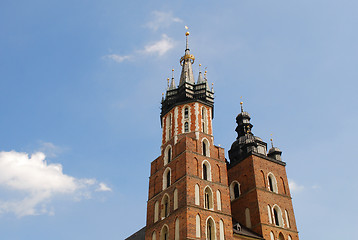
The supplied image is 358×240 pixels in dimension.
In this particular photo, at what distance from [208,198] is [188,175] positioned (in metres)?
2.78

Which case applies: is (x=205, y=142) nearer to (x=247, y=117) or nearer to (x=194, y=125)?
(x=194, y=125)

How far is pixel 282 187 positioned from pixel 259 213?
5.81 m

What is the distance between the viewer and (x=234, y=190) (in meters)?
44.3

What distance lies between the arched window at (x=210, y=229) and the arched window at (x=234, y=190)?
10.5m

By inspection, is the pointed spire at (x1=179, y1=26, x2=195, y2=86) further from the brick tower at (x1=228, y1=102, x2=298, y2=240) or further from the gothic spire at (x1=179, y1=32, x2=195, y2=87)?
the brick tower at (x1=228, y1=102, x2=298, y2=240)

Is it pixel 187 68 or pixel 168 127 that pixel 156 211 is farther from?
pixel 187 68

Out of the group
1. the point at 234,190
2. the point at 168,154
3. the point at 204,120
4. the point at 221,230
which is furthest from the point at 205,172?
the point at 234,190

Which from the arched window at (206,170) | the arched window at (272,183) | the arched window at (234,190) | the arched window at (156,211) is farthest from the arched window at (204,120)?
the arched window at (272,183)

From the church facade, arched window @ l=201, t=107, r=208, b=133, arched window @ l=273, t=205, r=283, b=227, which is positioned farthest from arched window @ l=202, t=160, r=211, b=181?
arched window @ l=273, t=205, r=283, b=227

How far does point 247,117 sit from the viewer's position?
51.7 m

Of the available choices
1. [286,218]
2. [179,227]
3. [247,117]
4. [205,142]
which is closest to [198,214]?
[179,227]

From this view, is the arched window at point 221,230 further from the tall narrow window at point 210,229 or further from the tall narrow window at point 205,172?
the tall narrow window at point 205,172

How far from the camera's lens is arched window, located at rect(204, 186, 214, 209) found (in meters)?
34.7

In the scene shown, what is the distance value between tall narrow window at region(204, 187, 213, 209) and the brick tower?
6827 mm
